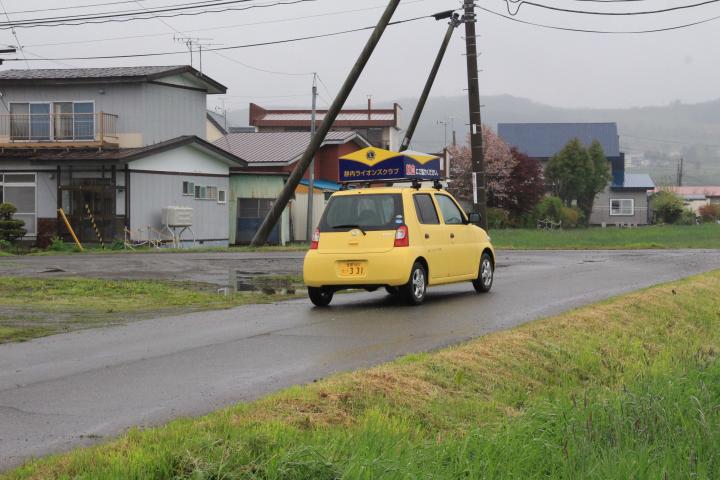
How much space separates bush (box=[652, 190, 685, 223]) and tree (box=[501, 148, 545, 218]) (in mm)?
23759

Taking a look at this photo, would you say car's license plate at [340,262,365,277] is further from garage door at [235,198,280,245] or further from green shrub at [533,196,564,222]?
green shrub at [533,196,564,222]

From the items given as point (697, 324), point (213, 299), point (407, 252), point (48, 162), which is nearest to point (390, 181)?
point (407, 252)

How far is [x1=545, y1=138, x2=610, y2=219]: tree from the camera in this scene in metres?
76.0

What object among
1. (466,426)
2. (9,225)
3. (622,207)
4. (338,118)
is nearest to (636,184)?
(622,207)

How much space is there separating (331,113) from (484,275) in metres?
15.4

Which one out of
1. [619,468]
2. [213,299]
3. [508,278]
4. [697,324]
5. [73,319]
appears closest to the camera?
[619,468]

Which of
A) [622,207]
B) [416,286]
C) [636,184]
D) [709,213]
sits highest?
[636,184]

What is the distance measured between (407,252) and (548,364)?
4640 mm

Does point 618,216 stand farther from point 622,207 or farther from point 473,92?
point 473,92

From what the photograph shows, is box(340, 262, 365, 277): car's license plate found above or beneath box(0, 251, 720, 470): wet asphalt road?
above

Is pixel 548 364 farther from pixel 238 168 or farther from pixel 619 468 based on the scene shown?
pixel 238 168

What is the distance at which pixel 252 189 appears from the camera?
43406mm

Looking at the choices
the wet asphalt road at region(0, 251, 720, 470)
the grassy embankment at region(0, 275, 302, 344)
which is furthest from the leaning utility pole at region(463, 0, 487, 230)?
the wet asphalt road at region(0, 251, 720, 470)

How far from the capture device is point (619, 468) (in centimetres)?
537
